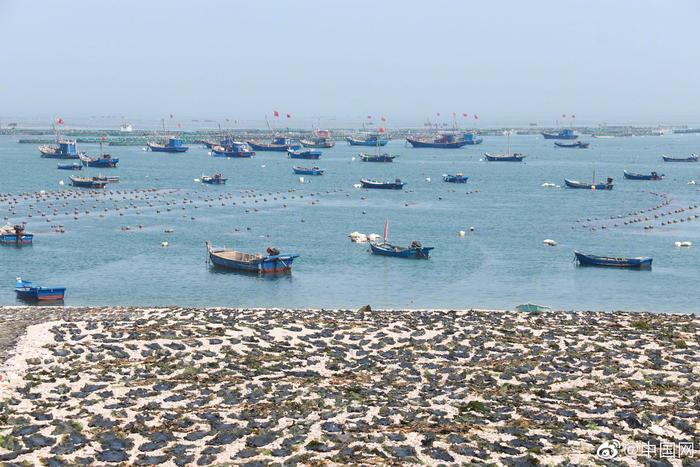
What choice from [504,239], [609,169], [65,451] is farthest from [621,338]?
[609,169]

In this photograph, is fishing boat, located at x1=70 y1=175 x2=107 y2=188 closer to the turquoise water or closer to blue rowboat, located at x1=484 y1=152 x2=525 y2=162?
the turquoise water

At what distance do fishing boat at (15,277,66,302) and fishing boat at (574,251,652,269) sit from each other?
110ft

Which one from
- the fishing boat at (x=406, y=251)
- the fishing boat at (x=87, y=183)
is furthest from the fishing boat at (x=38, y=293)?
the fishing boat at (x=87, y=183)

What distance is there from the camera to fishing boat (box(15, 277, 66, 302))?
49031 mm

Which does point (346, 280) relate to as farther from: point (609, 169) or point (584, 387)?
point (609, 169)

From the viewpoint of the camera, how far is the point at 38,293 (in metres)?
49.0

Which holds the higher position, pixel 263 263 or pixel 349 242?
pixel 263 263

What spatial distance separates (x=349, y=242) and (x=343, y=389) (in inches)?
1850

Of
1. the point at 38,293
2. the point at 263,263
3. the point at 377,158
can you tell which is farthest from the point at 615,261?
the point at 377,158

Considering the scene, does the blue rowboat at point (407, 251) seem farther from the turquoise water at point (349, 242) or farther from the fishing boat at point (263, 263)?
the fishing boat at point (263, 263)

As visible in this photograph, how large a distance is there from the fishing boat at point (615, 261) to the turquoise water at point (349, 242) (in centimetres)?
89

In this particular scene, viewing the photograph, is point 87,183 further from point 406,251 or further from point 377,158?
point 377,158

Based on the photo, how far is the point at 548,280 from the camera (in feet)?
193

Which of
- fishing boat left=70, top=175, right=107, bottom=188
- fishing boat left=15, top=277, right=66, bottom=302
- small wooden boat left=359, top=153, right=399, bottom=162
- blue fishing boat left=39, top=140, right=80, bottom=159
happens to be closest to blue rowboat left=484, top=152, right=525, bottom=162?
small wooden boat left=359, top=153, right=399, bottom=162
